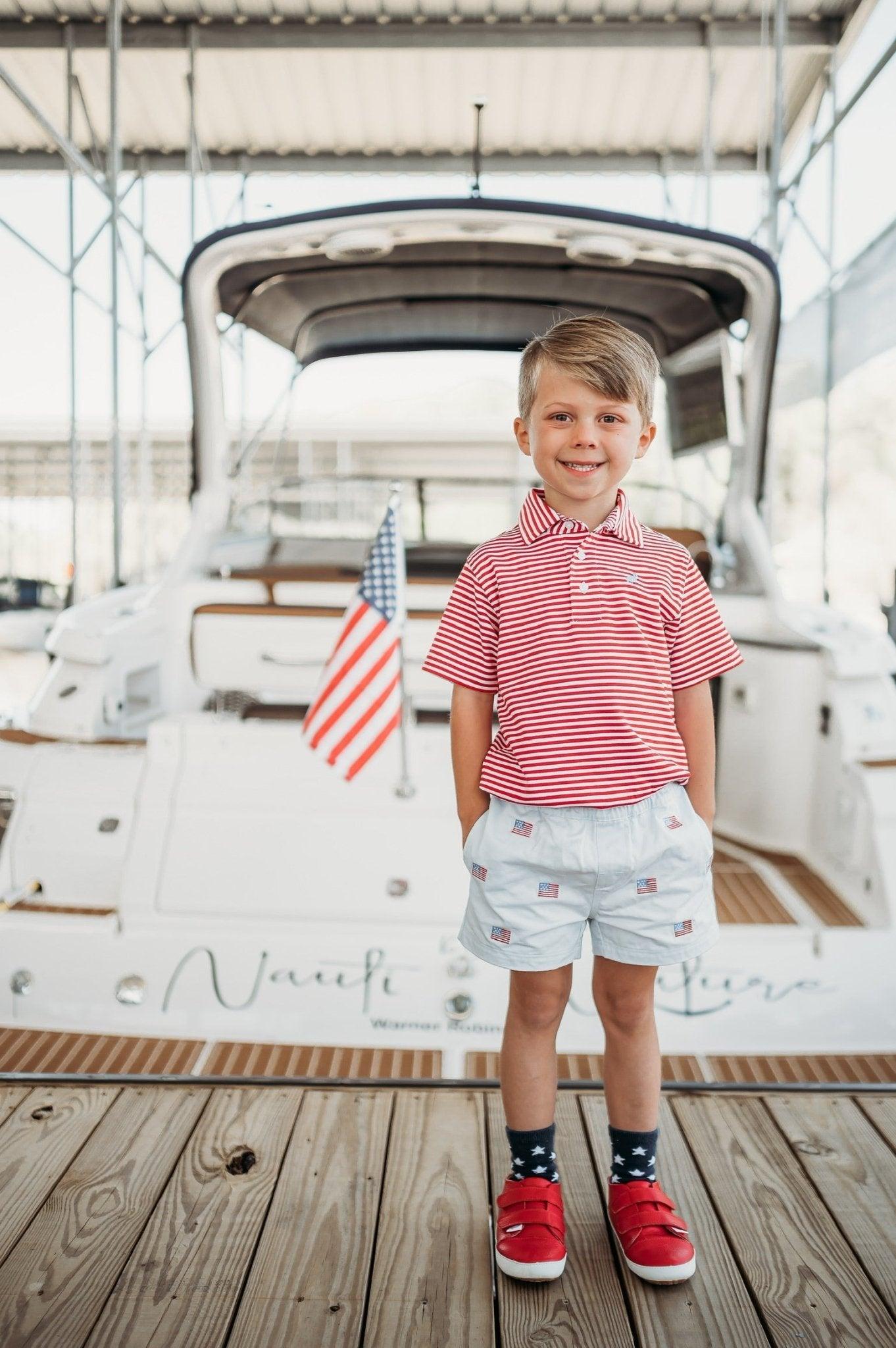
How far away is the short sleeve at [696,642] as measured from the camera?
1489 mm

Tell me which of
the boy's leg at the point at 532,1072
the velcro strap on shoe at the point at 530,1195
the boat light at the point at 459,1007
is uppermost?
the boy's leg at the point at 532,1072

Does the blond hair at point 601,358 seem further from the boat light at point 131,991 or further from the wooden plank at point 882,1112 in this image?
the boat light at point 131,991

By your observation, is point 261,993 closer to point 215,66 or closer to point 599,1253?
point 599,1253

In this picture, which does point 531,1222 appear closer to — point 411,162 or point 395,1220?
point 395,1220

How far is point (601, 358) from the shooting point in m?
1.39

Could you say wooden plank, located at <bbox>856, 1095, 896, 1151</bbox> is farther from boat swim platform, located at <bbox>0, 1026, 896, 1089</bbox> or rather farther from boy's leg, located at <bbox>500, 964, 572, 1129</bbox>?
boy's leg, located at <bbox>500, 964, 572, 1129</bbox>

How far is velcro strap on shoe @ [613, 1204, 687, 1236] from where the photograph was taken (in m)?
1.45

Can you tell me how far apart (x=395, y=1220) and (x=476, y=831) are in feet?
2.00

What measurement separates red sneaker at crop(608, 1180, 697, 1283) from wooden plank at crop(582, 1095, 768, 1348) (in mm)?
19

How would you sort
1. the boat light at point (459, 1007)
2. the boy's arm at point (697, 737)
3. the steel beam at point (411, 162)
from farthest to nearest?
the steel beam at point (411, 162)
the boat light at point (459, 1007)
the boy's arm at point (697, 737)

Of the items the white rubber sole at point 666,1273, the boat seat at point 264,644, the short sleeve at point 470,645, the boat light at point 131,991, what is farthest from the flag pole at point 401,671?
the white rubber sole at point 666,1273

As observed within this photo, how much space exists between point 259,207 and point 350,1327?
2.70 meters

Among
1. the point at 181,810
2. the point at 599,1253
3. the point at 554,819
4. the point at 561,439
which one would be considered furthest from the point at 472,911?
the point at 181,810

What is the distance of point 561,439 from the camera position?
4.62ft
